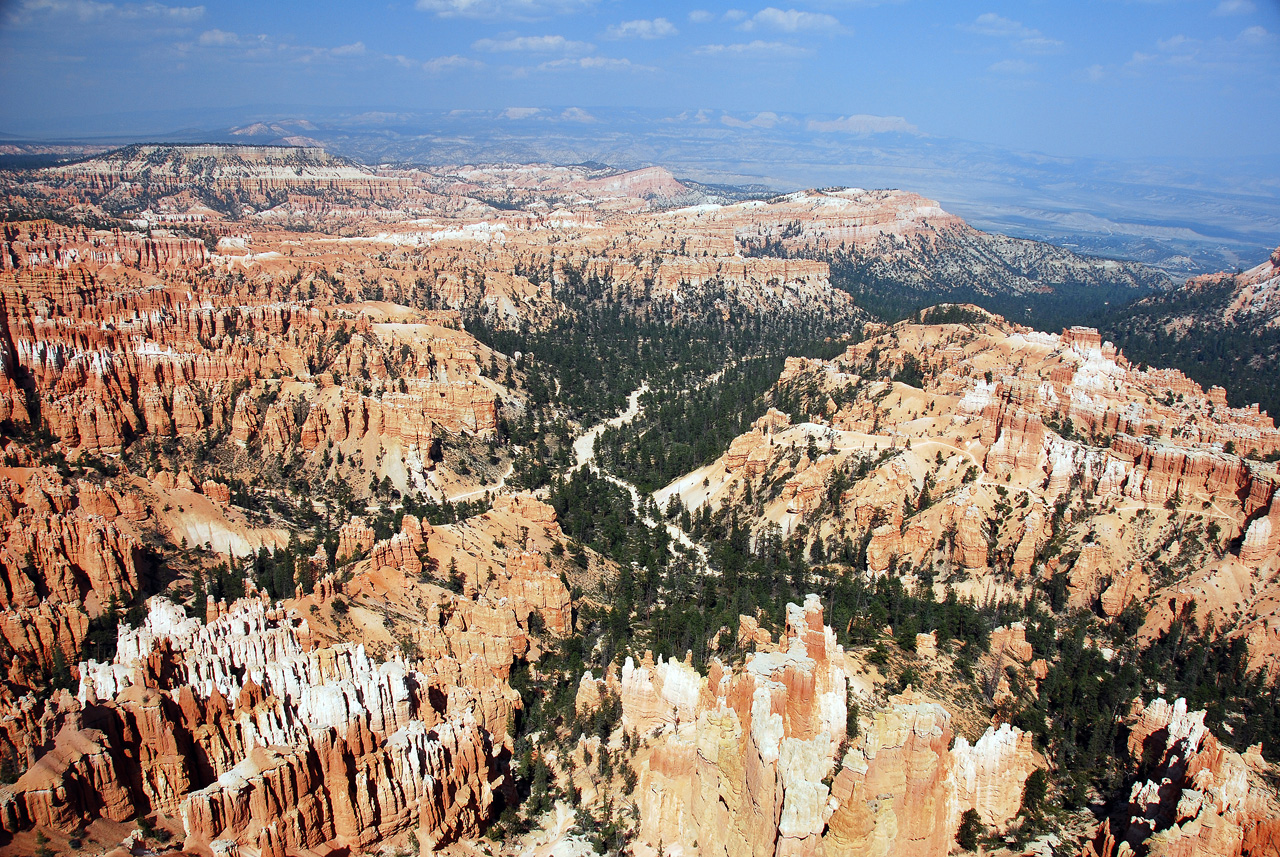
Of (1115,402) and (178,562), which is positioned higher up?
(1115,402)

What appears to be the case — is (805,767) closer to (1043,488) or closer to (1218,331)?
(1043,488)

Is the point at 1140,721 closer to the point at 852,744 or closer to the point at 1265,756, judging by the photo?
the point at 1265,756

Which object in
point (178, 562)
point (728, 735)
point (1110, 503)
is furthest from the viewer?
point (1110, 503)

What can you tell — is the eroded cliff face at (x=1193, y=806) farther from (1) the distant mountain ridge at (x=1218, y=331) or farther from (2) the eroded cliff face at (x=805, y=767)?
(1) the distant mountain ridge at (x=1218, y=331)

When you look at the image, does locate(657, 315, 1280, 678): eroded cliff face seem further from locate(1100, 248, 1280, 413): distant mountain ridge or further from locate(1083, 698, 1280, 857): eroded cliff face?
locate(1100, 248, 1280, 413): distant mountain ridge

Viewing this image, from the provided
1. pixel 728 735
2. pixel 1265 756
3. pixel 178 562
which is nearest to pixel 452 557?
pixel 178 562
